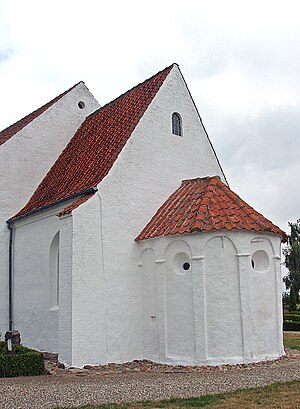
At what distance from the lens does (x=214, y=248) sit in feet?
44.0

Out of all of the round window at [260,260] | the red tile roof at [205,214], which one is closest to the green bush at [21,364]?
the red tile roof at [205,214]

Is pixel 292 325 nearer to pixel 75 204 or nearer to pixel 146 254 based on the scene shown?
pixel 146 254

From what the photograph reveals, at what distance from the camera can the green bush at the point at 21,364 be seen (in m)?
11.6

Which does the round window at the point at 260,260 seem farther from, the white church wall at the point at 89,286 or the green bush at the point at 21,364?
the green bush at the point at 21,364

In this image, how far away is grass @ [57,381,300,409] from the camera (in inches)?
313

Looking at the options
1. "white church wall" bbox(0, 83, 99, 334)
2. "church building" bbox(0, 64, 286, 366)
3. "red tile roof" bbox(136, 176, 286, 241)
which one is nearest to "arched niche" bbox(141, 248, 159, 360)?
"church building" bbox(0, 64, 286, 366)

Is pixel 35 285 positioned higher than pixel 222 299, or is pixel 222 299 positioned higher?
pixel 35 285

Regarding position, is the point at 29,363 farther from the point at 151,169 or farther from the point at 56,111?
the point at 56,111

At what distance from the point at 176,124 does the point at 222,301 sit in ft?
21.5

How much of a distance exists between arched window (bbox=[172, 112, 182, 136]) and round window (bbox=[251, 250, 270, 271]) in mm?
5133

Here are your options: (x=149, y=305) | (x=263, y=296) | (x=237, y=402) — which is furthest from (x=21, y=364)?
(x=263, y=296)

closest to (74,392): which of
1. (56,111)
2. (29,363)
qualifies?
(29,363)

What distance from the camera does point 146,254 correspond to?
48.3ft

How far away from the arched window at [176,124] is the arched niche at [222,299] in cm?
487
